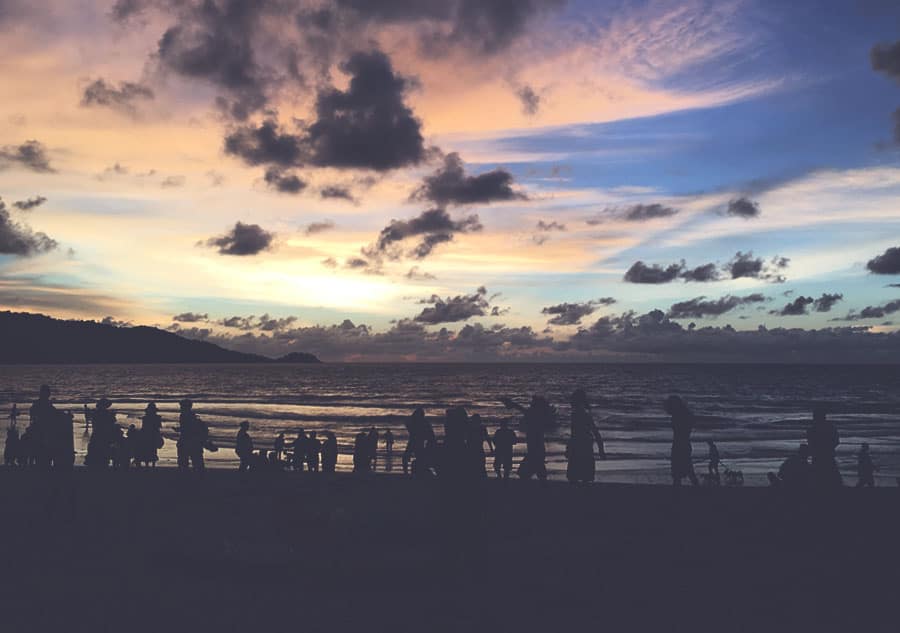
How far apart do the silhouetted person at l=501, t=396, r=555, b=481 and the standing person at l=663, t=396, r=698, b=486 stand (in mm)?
2624

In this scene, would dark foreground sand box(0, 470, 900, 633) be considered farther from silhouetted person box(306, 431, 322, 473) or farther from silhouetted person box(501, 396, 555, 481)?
silhouetted person box(306, 431, 322, 473)

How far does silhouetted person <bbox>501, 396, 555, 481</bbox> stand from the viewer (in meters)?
15.3

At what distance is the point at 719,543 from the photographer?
1054 centimetres

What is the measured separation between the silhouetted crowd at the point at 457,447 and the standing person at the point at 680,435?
22 mm

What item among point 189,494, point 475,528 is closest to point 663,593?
point 475,528

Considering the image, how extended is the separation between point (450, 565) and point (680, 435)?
8.41 m

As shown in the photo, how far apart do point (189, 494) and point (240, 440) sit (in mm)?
6200

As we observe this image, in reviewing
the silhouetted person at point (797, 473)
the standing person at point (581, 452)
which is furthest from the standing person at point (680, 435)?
the silhouetted person at point (797, 473)

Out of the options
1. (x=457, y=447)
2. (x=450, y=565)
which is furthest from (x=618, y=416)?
(x=457, y=447)

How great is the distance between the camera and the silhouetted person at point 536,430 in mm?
15297

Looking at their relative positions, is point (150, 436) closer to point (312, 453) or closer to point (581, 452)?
point (312, 453)

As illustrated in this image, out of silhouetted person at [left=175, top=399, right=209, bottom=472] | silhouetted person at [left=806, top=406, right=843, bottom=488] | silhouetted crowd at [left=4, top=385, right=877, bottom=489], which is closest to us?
silhouetted crowd at [left=4, top=385, right=877, bottom=489]

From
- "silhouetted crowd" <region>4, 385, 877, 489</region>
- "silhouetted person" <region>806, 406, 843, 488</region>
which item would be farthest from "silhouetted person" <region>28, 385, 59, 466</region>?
"silhouetted person" <region>806, 406, 843, 488</region>

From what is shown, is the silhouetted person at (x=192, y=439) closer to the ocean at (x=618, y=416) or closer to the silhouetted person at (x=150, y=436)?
the silhouetted person at (x=150, y=436)
